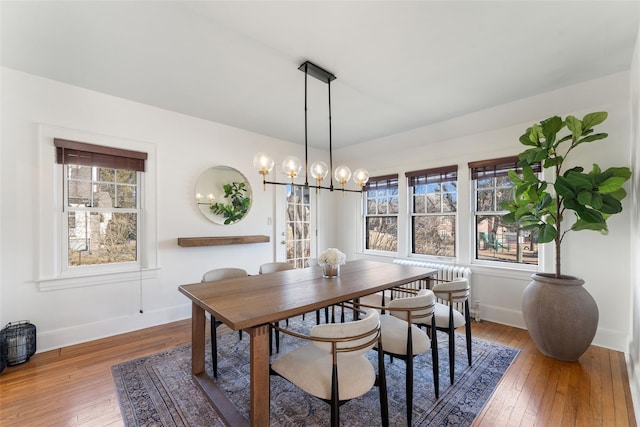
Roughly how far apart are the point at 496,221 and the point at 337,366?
329 cm

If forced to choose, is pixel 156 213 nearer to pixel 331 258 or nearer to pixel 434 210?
pixel 331 258

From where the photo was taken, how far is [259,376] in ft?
5.11

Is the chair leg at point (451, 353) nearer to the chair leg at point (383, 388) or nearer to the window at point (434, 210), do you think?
the chair leg at point (383, 388)

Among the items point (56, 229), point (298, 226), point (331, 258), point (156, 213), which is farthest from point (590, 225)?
point (56, 229)

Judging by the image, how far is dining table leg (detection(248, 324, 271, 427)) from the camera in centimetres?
154

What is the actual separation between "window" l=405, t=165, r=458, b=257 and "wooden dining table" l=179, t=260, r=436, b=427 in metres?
1.66

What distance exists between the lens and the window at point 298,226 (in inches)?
194

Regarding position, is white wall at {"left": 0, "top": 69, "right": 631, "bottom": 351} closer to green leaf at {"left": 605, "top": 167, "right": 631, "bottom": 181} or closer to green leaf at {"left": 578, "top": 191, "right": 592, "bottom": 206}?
green leaf at {"left": 605, "top": 167, "right": 631, "bottom": 181}

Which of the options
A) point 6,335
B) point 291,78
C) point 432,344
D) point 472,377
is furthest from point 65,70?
point 472,377

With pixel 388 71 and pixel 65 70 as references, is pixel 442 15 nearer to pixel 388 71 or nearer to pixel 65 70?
pixel 388 71

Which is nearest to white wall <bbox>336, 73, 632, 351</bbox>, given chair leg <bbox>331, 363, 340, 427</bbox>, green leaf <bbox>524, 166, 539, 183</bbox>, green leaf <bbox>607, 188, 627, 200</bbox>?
green leaf <bbox>607, 188, 627, 200</bbox>

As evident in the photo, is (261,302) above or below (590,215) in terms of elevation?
below

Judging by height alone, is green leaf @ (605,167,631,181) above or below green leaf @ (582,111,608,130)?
below

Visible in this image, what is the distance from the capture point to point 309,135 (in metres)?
4.55
